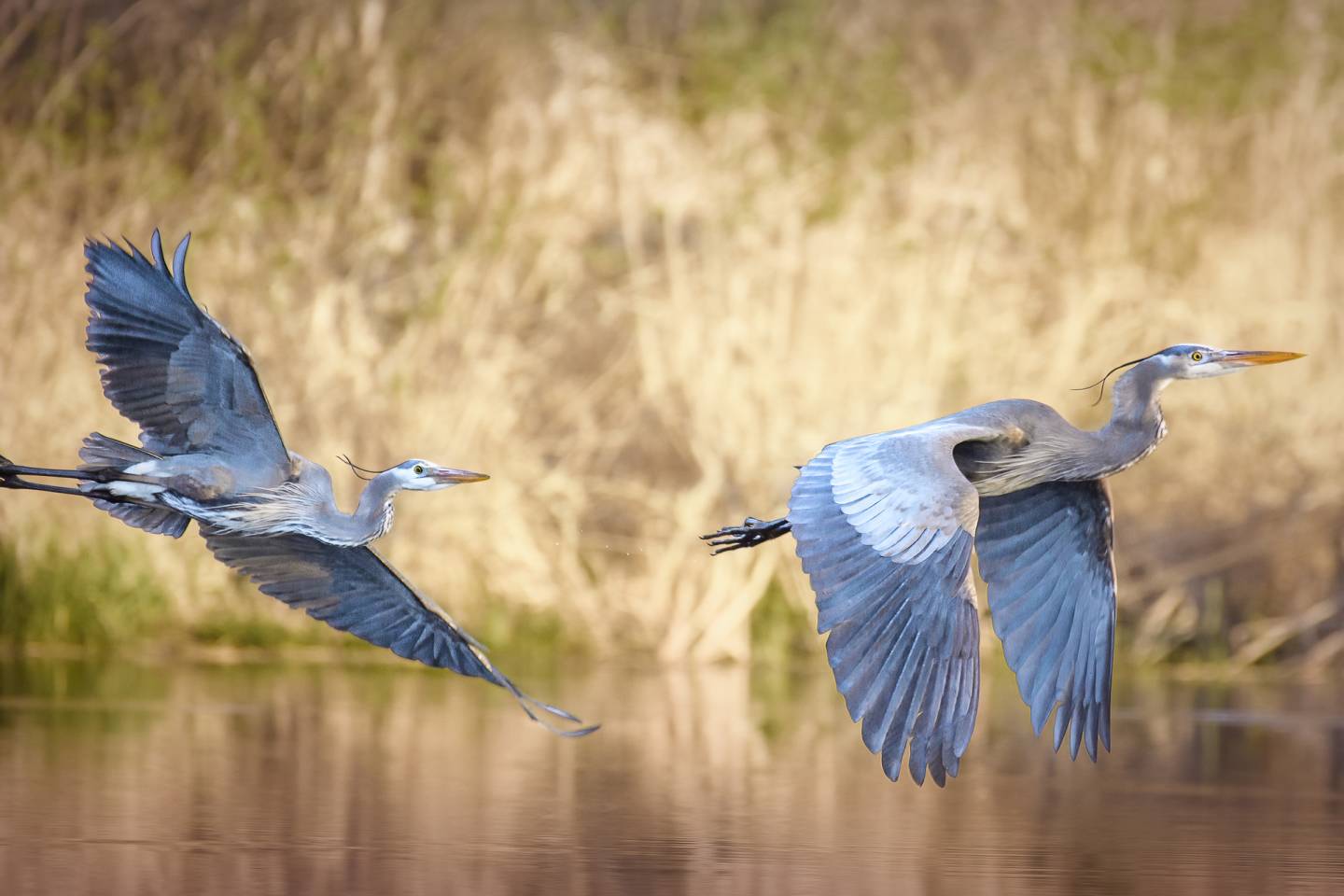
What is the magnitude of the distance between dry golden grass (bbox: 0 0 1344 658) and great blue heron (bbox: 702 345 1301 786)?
4097 millimetres

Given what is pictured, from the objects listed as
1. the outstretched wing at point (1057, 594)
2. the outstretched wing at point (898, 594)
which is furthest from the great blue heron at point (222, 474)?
the outstretched wing at point (1057, 594)

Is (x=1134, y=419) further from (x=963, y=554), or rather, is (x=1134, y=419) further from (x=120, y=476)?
(x=120, y=476)

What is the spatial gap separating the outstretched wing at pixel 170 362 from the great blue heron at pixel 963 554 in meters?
1.46

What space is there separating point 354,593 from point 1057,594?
202 cm

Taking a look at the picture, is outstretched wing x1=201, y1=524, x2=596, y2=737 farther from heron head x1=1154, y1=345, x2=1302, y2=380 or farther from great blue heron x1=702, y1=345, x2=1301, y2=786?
heron head x1=1154, y1=345, x2=1302, y2=380

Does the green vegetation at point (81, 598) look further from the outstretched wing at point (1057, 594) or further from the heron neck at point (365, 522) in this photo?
the outstretched wing at point (1057, 594)

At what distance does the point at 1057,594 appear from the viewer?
661 centimetres

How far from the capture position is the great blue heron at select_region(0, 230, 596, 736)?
6207 mm

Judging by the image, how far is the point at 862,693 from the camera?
5.22 m

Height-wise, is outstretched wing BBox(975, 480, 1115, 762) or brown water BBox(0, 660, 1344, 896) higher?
outstretched wing BBox(975, 480, 1115, 762)

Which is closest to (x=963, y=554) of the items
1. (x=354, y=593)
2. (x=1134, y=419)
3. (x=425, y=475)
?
(x=1134, y=419)

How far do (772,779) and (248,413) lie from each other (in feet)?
7.91

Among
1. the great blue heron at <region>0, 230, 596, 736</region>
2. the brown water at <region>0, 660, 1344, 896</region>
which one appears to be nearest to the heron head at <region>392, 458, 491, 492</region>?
the great blue heron at <region>0, 230, 596, 736</region>

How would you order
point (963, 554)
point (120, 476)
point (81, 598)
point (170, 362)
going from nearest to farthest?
point (963, 554), point (170, 362), point (120, 476), point (81, 598)
